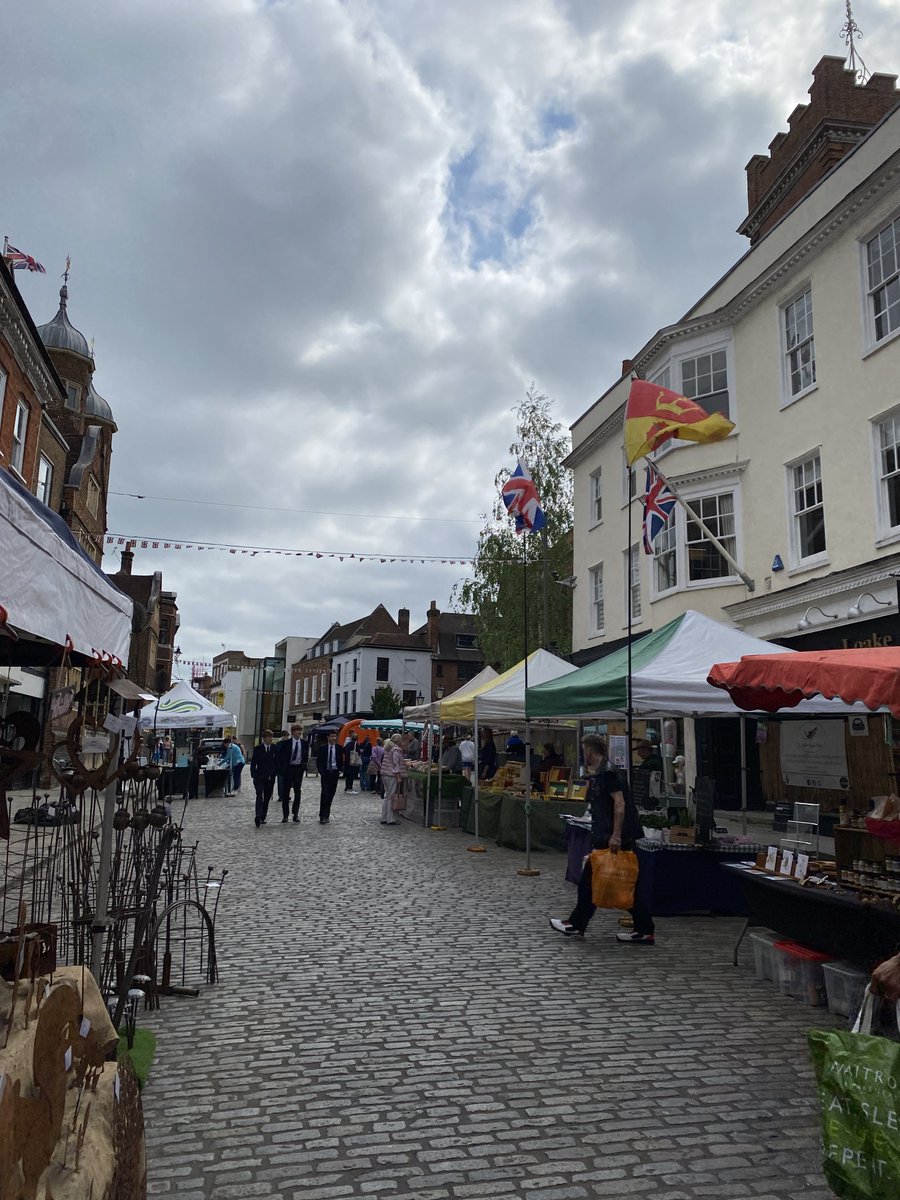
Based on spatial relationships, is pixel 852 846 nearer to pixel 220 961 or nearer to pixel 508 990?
pixel 508 990

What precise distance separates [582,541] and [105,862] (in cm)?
2183

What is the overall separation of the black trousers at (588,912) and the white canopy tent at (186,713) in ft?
47.0

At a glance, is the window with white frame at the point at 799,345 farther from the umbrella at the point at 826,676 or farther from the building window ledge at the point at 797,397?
the umbrella at the point at 826,676

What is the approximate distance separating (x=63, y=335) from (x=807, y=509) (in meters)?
35.8

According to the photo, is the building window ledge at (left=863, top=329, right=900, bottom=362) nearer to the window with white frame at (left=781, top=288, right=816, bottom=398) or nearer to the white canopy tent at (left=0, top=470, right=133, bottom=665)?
the window with white frame at (left=781, top=288, right=816, bottom=398)

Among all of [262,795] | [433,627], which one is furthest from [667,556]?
[433,627]

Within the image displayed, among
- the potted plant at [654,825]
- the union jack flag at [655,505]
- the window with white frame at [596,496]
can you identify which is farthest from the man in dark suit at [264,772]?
the window with white frame at [596,496]

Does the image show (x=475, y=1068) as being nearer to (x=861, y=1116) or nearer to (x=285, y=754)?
(x=861, y=1116)

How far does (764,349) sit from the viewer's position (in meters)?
17.2

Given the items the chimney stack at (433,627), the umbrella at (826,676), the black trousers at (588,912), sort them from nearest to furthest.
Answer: the umbrella at (826,676) → the black trousers at (588,912) → the chimney stack at (433,627)

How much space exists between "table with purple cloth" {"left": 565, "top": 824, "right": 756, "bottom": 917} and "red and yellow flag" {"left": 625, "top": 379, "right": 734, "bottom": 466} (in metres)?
4.48

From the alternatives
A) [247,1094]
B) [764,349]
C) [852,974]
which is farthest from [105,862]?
[764,349]

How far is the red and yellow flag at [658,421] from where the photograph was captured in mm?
10578

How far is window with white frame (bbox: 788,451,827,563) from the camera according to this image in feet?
50.1
